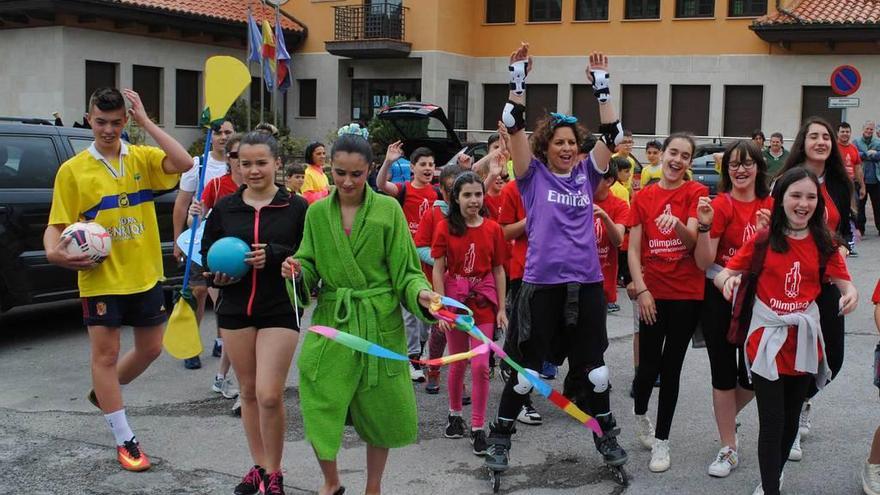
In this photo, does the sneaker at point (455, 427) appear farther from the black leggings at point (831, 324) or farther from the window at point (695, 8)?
the window at point (695, 8)

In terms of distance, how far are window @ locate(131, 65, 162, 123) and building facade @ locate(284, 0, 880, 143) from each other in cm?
576

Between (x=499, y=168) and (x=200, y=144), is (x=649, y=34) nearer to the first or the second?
(x=200, y=144)

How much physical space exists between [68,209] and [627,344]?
17.0 ft

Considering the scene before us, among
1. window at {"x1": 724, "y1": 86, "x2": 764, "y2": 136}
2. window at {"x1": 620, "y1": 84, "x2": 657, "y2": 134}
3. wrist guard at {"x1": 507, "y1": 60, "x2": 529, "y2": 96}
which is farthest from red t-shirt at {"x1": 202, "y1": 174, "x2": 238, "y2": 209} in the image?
window at {"x1": 620, "y1": 84, "x2": 657, "y2": 134}

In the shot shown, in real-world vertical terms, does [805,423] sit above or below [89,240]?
below

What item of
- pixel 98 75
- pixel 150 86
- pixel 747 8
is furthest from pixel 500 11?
pixel 98 75

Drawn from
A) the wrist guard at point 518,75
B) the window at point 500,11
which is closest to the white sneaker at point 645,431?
the wrist guard at point 518,75

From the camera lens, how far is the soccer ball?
4.91m

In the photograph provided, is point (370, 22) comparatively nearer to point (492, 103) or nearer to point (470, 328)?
point (492, 103)

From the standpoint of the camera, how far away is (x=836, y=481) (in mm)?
4988

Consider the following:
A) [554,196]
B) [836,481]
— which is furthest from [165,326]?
[836,481]

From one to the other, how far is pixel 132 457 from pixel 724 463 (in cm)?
329

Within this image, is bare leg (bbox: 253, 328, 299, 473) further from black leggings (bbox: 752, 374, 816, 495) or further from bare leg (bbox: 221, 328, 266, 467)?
black leggings (bbox: 752, 374, 816, 495)

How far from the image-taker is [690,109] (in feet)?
94.3
